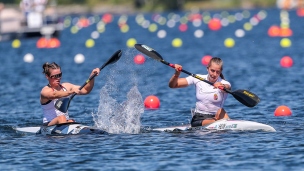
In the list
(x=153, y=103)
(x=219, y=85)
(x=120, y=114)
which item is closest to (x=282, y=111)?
(x=219, y=85)

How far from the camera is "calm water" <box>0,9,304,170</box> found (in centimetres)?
1138

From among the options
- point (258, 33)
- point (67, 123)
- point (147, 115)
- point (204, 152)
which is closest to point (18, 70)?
point (147, 115)

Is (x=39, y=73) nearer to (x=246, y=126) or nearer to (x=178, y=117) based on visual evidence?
(x=178, y=117)

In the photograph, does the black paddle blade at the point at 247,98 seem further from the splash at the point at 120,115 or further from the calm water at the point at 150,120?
the splash at the point at 120,115

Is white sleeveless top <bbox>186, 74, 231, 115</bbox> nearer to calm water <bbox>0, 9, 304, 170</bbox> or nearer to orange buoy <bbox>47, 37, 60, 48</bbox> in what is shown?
calm water <bbox>0, 9, 304, 170</bbox>

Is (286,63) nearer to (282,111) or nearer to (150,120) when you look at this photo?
(282,111)

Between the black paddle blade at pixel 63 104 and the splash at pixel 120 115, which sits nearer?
the black paddle blade at pixel 63 104

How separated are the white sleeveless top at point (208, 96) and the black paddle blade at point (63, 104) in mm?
2184

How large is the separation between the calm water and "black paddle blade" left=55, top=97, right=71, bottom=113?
0.51 metres

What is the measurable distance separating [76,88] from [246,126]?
3036 mm

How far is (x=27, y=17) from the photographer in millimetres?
41781

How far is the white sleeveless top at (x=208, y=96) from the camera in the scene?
13.8 meters

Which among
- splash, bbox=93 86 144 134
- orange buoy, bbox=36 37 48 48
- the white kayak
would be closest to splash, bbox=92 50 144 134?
splash, bbox=93 86 144 134

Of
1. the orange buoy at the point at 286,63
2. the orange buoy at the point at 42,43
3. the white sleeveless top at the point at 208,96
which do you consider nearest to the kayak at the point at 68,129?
the white sleeveless top at the point at 208,96
